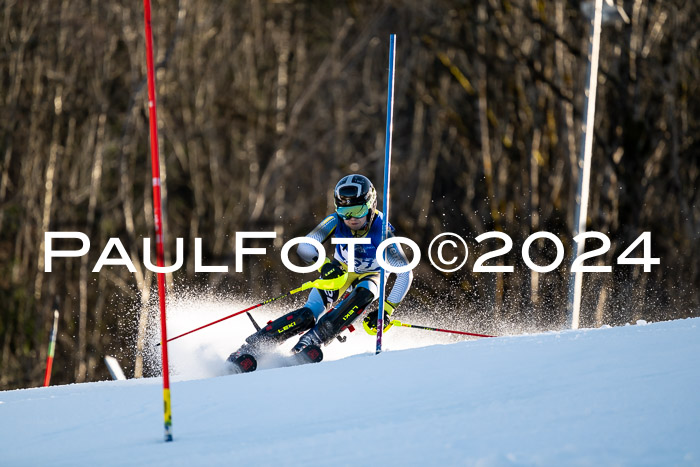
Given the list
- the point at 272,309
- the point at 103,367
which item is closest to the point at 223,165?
the point at 103,367

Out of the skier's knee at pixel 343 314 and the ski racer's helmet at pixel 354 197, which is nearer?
the skier's knee at pixel 343 314

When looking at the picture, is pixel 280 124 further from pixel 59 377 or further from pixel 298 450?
pixel 298 450

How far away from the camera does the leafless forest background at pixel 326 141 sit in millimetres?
16562

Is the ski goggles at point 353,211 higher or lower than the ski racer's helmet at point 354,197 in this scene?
lower

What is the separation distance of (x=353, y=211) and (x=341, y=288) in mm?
832

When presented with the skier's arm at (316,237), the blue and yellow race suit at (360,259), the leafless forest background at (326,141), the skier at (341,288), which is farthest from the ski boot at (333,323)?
the leafless forest background at (326,141)

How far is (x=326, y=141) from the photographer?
25.3 meters

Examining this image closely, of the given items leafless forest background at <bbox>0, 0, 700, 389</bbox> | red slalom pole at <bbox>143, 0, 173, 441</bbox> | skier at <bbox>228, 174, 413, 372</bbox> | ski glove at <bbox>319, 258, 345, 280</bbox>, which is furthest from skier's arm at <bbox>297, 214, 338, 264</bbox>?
leafless forest background at <bbox>0, 0, 700, 389</bbox>

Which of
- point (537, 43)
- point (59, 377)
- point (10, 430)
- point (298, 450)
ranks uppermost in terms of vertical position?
point (537, 43)

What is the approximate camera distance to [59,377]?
20500mm

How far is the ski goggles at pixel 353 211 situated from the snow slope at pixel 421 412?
1.56 metres

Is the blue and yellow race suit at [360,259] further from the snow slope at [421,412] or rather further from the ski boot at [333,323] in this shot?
the snow slope at [421,412]

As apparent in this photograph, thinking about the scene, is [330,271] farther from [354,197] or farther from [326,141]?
Result: [326,141]

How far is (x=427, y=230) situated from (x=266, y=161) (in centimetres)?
446
